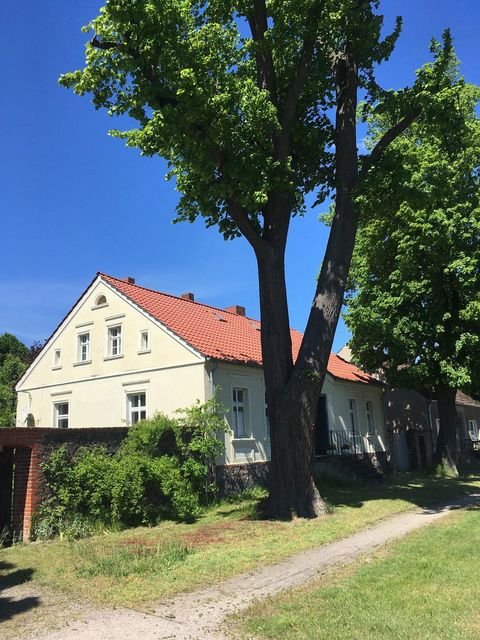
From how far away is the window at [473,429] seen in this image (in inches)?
1698

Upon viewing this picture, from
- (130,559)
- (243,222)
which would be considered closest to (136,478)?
(130,559)

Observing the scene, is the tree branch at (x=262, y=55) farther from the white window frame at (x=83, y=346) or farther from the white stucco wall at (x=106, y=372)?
the white window frame at (x=83, y=346)

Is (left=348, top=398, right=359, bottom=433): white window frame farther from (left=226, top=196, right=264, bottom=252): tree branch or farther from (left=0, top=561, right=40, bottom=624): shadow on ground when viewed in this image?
(left=0, top=561, right=40, bottom=624): shadow on ground

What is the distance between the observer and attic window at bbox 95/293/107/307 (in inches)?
858

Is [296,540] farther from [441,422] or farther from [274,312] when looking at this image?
[441,422]

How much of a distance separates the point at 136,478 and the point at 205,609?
6556 millimetres

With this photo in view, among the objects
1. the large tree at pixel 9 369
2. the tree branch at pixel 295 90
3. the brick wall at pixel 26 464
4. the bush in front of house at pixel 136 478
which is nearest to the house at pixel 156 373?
the large tree at pixel 9 369

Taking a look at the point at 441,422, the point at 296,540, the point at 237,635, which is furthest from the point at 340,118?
the point at 441,422

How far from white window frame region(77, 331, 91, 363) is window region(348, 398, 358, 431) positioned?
11.9m

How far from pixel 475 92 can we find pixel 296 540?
68.3 feet

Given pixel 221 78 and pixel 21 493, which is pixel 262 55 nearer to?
pixel 221 78

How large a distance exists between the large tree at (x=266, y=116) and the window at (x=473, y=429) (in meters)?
34.2

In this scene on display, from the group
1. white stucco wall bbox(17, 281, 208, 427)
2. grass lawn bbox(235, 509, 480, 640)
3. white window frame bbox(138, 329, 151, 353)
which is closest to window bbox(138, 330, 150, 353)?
white window frame bbox(138, 329, 151, 353)

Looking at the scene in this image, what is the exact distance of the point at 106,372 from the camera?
20.8 meters
